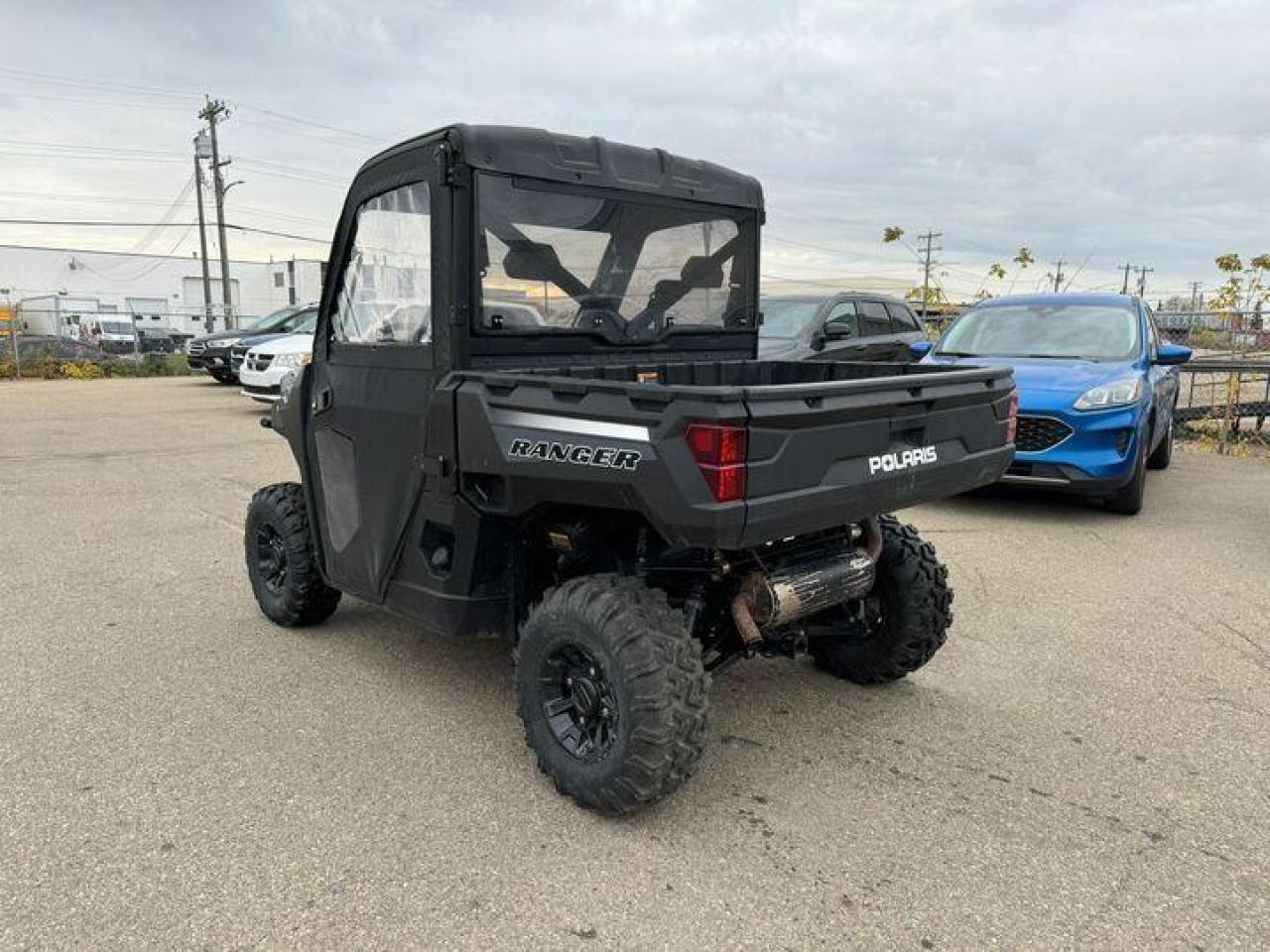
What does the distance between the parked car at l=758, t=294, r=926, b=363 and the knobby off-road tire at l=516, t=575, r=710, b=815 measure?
5.95m

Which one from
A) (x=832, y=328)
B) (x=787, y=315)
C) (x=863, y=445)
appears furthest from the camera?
(x=787, y=315)

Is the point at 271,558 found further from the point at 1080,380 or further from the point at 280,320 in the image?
the point at 280,320

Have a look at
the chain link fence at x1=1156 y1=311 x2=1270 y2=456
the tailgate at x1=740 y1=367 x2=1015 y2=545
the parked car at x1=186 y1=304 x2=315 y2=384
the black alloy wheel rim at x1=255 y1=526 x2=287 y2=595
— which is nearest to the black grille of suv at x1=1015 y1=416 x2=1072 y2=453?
the tailgate at x1=740 y1=367 x2=1015 y2=545

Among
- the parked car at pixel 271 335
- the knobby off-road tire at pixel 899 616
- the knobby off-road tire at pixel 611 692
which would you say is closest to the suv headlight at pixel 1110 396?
the knobby off-road tire at pixel 899 616

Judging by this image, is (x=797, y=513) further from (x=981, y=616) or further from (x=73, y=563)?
(x=73, y=563)

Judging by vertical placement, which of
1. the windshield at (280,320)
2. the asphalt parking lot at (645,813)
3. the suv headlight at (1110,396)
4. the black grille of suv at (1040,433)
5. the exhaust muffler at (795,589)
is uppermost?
the windshield at (280,320)

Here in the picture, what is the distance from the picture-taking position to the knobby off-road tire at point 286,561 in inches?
164

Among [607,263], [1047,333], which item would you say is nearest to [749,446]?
[607,263]

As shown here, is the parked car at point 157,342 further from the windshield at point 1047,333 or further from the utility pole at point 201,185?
the windshield at point 1047,333

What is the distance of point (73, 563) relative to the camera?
5.57 meters

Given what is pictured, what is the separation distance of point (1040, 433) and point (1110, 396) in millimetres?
552

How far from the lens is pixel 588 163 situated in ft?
10.8

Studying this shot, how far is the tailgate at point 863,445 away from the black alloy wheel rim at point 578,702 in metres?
0.76

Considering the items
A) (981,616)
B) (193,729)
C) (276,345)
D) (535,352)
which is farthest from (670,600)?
(276,345)
